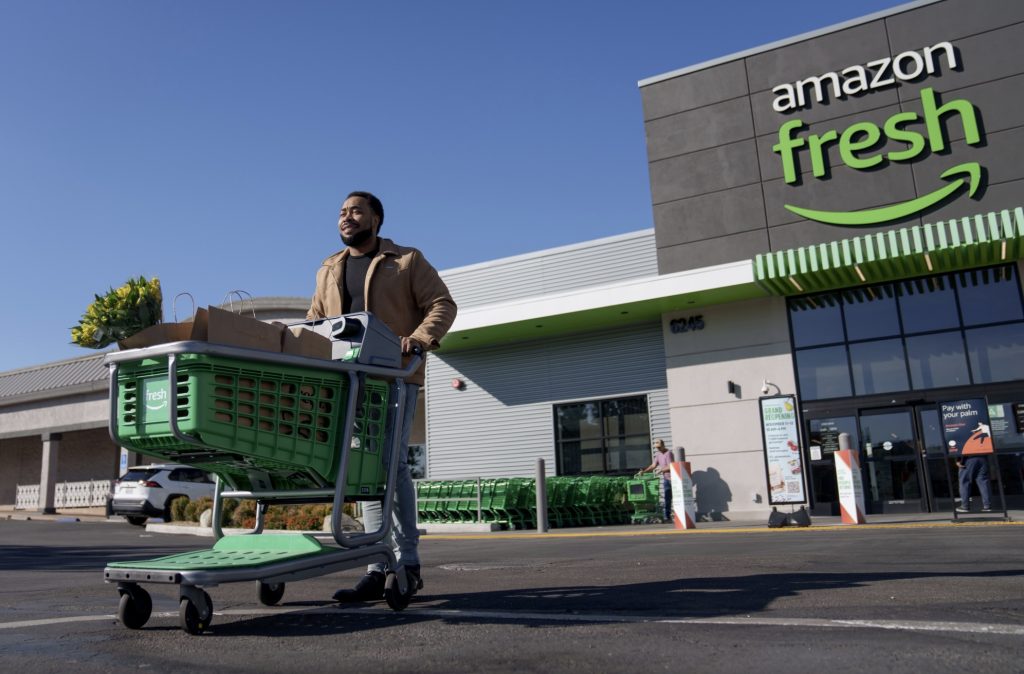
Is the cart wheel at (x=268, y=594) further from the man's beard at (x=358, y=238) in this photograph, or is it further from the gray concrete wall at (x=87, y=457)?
the gray concrete wall at (x=87, y=457)

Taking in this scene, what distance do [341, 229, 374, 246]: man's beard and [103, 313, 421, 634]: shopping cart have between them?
24.3 inches

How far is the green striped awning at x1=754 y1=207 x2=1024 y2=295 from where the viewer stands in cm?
1397

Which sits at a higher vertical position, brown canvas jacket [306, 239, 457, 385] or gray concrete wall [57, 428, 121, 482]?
gray concrete wall [57, 428, 121, 482]

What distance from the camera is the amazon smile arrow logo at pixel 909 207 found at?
15.6m

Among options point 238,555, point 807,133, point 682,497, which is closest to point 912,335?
point 807,133

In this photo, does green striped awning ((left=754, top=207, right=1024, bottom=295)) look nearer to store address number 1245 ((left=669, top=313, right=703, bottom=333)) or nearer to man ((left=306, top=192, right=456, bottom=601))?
store address number 1245 ((left=669, top=313, right=703, bottom=333))

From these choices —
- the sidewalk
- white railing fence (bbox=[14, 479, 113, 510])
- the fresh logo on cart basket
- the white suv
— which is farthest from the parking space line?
white railing fence (bbox=[14, 479, 113, 510])

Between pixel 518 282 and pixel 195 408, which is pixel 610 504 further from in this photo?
pixel 195 408

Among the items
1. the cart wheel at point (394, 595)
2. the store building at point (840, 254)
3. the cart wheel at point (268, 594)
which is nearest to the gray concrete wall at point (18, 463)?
the store building at point (840, 254)

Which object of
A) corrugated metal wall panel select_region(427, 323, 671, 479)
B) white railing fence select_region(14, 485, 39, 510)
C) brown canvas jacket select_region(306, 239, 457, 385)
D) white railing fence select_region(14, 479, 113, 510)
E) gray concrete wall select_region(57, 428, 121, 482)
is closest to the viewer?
brown canvas jacket select_region(306, 239, 457, 385)

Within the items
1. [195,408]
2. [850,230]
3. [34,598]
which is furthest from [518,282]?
[195,408]

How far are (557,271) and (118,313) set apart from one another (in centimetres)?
1055

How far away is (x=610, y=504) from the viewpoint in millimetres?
18188

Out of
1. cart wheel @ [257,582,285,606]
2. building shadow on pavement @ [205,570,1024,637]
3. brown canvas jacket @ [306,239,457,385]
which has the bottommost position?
building shadow on pavement @ [205,570,1024,637]
